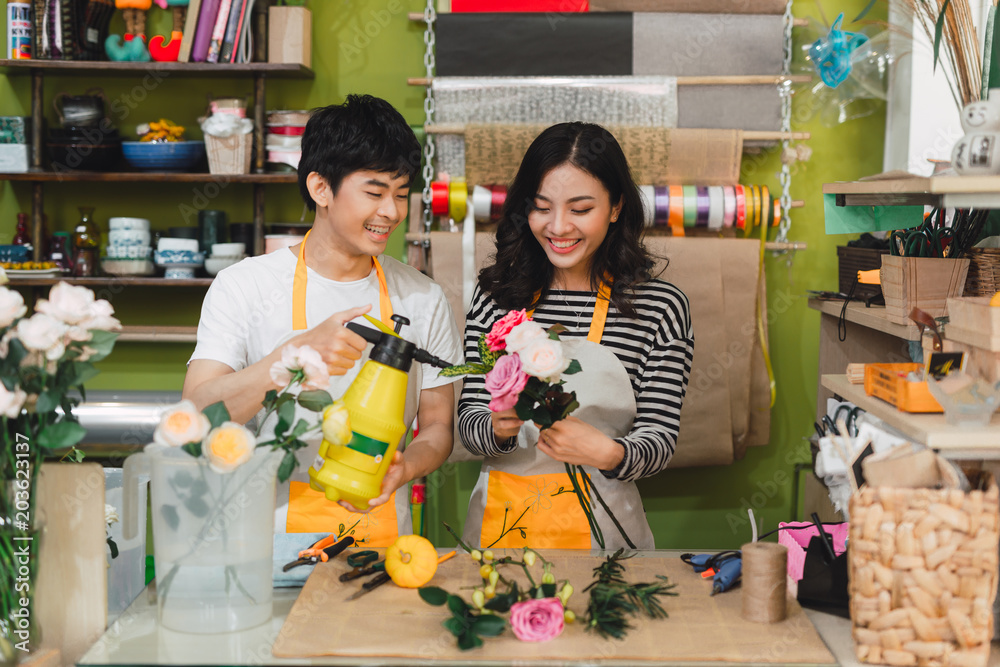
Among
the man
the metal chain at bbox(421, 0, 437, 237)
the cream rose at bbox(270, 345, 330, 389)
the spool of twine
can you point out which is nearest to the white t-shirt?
the man

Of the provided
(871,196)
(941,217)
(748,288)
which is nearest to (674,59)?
(748,288)

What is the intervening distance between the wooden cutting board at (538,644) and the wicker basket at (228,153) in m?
1.80

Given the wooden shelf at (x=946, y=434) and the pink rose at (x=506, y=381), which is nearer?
the wooden shelf at (x=946, y=434)

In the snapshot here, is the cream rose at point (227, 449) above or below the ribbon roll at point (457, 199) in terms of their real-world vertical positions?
below

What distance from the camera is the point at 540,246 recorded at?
74.4 inches

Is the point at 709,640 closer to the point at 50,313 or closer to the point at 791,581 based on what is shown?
the point at 791,581

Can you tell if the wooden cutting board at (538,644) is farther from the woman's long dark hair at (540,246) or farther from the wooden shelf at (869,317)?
the wooden shelf at (869,317)

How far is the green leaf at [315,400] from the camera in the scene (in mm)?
1164

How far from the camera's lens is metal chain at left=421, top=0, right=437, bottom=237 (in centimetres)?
277

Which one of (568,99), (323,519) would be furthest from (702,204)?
(323,519)

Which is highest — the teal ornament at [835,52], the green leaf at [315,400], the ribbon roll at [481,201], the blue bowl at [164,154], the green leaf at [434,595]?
the teal ornament at [835,52]

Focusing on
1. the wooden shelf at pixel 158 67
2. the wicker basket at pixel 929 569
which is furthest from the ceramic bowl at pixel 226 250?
the wicker basket at pixel 929 569

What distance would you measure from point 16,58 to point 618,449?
7.75 ft

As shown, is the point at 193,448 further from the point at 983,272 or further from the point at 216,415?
the point at 983,272
